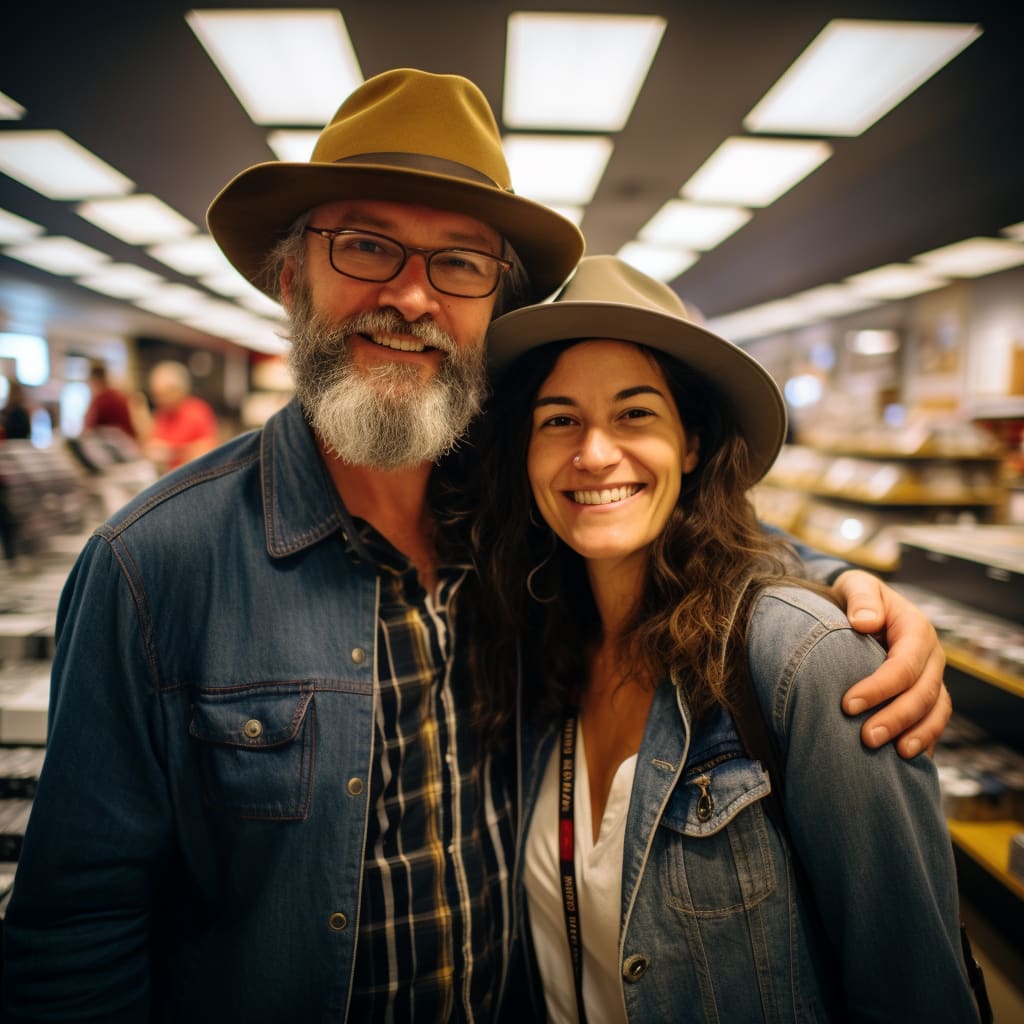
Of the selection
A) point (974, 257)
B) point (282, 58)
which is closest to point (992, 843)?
point (282, 58)

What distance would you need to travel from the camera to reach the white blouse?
107cm

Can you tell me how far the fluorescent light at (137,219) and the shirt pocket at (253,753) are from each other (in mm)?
4643

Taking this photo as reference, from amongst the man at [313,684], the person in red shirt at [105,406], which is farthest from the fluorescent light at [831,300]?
the person in red shirt at [105,406]

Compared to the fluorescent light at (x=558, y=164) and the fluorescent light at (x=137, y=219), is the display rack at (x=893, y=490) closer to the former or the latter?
the fluorescent light at (x=558, y=164)

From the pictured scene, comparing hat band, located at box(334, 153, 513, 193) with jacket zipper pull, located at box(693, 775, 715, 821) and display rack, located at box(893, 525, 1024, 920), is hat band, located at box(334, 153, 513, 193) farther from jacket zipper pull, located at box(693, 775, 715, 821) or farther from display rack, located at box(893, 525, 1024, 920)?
display rack, located at box(893, 525, 1024, 920)

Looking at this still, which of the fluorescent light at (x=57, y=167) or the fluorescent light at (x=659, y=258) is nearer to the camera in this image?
the fluorescent light at (x=57, y=167)

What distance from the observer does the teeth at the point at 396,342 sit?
113cm

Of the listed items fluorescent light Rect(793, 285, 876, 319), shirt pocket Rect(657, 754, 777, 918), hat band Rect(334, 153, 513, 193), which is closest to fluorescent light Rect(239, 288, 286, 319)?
fluorescent light Rect(793, 285, 876, 319)

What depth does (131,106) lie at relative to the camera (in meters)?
2.90

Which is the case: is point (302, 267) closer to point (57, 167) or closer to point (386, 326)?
point (386, 326)

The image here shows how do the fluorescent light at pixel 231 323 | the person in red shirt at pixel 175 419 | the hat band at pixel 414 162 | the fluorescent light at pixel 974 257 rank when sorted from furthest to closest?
the fluorescent light at pixel 231 323, the fluorescent light at pixel 974 257, the person in red shirt at pixel 175 419, the hat band at pixel 414 162

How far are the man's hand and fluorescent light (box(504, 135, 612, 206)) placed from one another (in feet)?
10.1

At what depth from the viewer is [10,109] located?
267 cm

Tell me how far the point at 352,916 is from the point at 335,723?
12.4 inches
